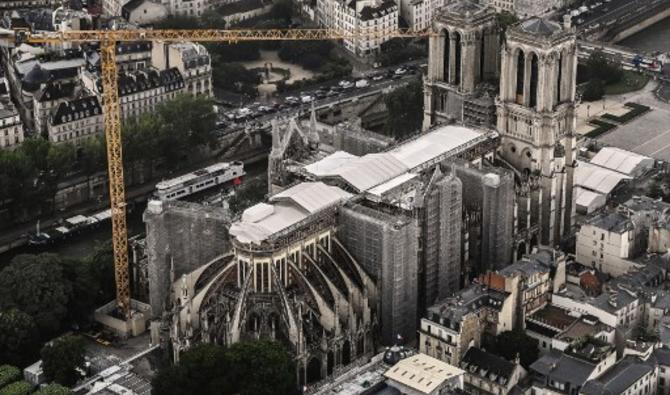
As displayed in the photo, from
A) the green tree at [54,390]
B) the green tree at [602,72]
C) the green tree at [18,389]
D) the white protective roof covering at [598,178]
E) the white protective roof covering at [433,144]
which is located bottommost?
the green tree at [18,389]

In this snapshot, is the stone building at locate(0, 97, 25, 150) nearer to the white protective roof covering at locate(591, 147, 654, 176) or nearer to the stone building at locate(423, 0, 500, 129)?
the stone building at locate(423, 0, 500, 129)

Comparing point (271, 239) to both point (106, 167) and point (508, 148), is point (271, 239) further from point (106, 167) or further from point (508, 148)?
point (106, 167)

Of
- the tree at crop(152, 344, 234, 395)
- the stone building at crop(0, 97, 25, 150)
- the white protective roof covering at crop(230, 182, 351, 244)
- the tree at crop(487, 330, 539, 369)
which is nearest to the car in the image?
the stone building at crop(0, 97, 25, 150)

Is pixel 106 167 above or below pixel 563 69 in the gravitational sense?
below

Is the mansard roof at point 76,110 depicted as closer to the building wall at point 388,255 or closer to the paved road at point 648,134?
the building wall at point 388,255

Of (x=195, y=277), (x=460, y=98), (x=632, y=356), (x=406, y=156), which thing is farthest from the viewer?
(x=460, y=98)

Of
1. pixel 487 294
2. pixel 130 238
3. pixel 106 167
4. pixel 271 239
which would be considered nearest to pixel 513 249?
pixel 487 294

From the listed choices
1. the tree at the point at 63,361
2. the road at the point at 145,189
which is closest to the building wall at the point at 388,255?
the tree at the point at 63,361
